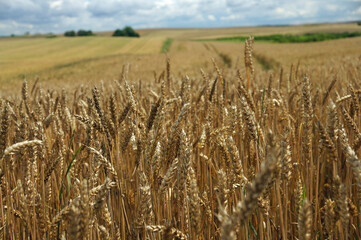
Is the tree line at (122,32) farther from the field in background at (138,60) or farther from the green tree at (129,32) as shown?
the field in background at (138,60)

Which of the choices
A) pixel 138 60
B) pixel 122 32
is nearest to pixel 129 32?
pixel 122 32

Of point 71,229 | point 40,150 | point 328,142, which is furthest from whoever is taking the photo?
point 40,150

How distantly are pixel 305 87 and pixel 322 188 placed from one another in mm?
915

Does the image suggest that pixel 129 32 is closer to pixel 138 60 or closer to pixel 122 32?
pixel 122 32

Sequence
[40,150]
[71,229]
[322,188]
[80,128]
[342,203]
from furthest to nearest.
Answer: [80,128] → [322,188] → [40,150] → [342,203] → [71,229]

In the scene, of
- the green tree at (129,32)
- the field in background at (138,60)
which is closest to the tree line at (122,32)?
the green tree at (129,32)

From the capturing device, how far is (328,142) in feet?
3.35

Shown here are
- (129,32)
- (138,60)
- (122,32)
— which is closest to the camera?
(138,60)

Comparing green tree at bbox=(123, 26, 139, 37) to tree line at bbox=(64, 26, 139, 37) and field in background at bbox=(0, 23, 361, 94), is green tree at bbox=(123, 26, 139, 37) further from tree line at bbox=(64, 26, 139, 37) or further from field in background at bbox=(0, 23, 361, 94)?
field in background at bbox=(0, 23, 361, 94)

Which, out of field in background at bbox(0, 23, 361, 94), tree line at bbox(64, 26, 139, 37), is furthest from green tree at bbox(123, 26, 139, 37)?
field in background at bbox(0, 23, 361, 94)

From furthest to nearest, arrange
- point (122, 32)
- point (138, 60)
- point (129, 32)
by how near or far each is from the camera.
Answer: point (129, 32), point (122, 32), point (138, 60)

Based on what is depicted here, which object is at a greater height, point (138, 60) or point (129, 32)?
point (129, 32)

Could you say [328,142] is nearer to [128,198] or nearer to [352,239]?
[352,239]

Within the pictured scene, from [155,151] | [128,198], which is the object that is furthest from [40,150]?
[155,151]
